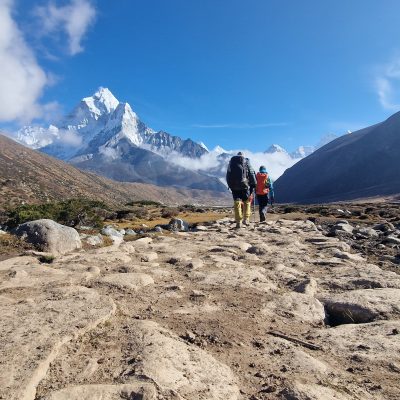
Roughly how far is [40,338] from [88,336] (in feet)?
1.74

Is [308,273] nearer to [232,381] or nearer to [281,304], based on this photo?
[281,304]

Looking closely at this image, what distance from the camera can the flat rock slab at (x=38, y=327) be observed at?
3.71 meters

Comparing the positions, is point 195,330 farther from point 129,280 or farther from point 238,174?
point 238,174

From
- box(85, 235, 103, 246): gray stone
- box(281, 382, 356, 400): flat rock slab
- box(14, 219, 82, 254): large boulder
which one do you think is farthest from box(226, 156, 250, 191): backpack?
box(281, 382, 356, 400): flat rock slab

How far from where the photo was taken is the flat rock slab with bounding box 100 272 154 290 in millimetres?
6779

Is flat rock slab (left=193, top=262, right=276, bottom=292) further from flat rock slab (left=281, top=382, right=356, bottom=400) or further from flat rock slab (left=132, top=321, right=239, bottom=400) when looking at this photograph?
flat rock slab (left=281, top=382, right=356, bottom=400)

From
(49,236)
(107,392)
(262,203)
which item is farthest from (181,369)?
(262,203)

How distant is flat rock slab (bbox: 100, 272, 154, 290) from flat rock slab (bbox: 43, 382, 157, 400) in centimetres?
312

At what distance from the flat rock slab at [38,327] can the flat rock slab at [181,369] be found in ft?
2.65

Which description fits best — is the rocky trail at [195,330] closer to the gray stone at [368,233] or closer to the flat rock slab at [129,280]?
the flat rock slab at [129,280]

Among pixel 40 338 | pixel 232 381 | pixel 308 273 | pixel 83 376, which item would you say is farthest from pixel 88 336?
pixel 308 273

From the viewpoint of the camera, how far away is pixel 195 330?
513cm

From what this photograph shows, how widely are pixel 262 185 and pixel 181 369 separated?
15.5m

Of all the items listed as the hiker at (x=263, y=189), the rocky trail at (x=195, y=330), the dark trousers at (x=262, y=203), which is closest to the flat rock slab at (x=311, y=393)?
the rocky trail at (x=195, y=330)
